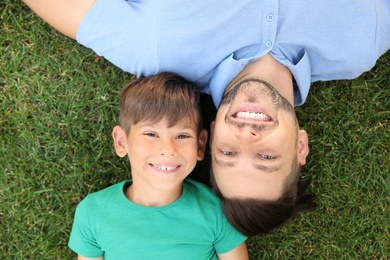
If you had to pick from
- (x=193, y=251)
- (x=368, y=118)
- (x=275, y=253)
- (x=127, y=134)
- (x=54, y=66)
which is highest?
(x=54, y=66)

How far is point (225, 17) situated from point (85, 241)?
1546 millimetres

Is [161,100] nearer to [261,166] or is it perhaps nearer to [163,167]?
[163,167]

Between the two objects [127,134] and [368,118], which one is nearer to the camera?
[127,134]

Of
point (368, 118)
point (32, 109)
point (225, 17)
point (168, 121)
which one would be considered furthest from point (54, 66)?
point (368, 118)

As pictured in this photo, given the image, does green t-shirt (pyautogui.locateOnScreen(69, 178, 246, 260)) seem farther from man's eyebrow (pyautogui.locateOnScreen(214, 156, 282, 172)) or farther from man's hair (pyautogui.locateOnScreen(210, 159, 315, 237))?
man's eyebrow (pyautogui.locateOnScreen(214, 156, 282, 172))

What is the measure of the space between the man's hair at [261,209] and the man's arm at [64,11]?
4.01 feet

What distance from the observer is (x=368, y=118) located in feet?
9.96

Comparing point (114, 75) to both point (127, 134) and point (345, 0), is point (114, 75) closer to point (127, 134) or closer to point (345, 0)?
point (127, 134)

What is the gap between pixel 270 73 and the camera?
2.33m

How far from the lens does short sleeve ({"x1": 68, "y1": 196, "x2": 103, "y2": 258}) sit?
263cm

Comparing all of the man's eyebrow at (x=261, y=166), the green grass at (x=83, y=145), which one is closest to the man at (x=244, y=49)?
the man's eyebrow at (x=261, y=166)

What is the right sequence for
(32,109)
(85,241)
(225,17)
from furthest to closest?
(32,109)
(85,241)
(225,17)

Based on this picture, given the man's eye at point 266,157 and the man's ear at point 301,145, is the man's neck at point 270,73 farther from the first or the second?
the man's eye at point 266,157

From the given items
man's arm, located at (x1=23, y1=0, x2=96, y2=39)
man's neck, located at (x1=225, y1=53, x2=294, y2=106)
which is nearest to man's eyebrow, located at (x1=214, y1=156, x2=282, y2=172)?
man's neck, located at (x1=225, y1=53, x2=294, y2=106)
